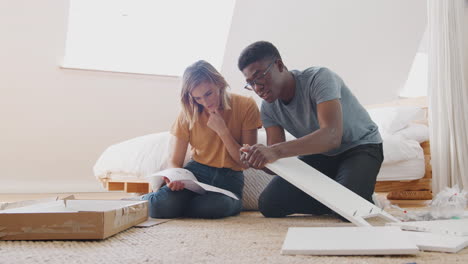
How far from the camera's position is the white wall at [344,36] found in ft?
12.3

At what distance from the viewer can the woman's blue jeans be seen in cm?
178

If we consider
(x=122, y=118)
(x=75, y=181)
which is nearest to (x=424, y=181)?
(x=122, y=118)

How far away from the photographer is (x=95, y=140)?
12.4ft

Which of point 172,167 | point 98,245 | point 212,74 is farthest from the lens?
point 172,167

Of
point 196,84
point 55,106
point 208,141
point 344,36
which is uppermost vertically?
point 344,36

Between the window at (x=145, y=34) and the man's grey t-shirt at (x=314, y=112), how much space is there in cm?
212

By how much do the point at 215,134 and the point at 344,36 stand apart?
2.51 m

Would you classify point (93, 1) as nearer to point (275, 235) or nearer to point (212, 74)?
point (212, 74)

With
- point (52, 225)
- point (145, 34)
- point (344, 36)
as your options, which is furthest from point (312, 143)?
point (344, 36)

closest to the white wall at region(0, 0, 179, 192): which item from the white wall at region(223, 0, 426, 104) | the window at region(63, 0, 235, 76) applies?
the window at region(63, 0, 235, 76)

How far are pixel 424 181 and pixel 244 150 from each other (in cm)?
147

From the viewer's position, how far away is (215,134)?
1.94m

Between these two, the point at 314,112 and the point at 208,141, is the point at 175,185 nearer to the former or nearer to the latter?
the point at 208,141

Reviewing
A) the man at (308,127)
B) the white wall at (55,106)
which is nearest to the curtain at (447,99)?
the man at (308,127)
